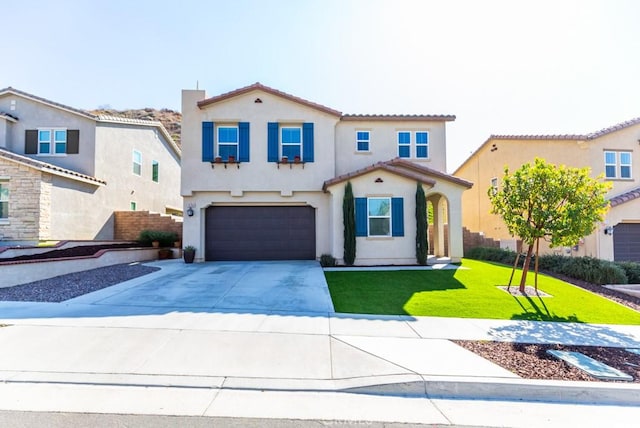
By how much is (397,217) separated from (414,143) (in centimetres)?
428

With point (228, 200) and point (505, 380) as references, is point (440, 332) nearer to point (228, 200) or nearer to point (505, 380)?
point (505, 380)

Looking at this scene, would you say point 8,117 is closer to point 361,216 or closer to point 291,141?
point 291,141

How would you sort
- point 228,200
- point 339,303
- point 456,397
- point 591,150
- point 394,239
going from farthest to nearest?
point 591,150 → point 228,200 → point 394,239 → point 339,303 → point 456,397

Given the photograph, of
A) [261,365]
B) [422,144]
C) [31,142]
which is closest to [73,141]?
[31,142]

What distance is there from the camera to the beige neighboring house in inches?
578

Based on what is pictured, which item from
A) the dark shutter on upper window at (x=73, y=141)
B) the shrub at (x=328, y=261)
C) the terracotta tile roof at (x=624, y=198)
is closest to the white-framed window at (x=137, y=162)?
the dark shutter on upper window at (x=73, y=141)

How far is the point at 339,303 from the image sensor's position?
774 centimetres

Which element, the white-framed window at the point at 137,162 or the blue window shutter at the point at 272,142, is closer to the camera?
the blue window shutter at the point at 272,142

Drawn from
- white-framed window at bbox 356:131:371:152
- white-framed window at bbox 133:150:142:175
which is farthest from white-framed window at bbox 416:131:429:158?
white-framed window at bbox 133:150:142:175

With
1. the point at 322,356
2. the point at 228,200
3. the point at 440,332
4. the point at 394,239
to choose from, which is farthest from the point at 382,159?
the point at 322,356

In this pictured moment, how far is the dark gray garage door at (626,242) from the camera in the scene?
14797 millimetres

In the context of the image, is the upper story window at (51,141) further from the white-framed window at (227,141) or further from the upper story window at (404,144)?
the upper story window at (404,144)

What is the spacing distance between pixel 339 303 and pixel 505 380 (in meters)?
4.08

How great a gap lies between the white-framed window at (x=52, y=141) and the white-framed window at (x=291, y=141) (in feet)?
36.7
